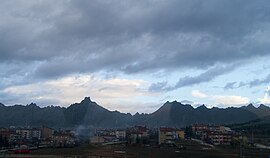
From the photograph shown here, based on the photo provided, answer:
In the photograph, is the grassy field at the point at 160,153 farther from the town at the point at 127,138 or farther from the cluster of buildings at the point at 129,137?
the cluster of buildings at the point at 129,137

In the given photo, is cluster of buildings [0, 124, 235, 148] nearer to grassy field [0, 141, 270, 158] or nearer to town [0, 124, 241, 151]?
town [0, 124, 241, 151]

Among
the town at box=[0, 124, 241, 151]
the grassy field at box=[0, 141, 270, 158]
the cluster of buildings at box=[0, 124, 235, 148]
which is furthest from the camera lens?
the cluster of buildings at box=[0, 124, 235, 148]

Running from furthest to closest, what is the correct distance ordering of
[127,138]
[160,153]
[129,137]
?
[127,138] < [129,137] < [160,153]

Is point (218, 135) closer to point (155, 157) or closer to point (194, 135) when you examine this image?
point (194, 135)

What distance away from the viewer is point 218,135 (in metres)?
111

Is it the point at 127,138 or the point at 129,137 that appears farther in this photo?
the point at 127,138

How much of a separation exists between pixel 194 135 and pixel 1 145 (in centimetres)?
6453

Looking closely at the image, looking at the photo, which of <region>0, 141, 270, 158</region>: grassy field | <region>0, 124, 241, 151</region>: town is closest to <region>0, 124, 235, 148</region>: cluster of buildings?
<region>0, 124, 241, 151</region>: town

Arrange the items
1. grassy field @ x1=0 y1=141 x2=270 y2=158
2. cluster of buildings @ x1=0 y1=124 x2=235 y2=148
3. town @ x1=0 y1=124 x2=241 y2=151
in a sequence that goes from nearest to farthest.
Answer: grassy field @ x1=0 y1=141 x2=270 y2=158 → town @ x1=0 y1=124 x2=241 y2=151 → cluster of buildings @ x1=0 y1=124 x2=235 y2=148

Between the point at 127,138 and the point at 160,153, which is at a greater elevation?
the point at 127,138

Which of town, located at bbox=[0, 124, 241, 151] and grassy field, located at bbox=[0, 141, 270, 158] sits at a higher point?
town, located at bbox=[0, 124, 241, 151]

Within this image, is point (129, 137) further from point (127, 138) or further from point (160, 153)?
point (160, 153)

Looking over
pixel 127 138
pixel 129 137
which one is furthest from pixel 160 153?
pixel 127 138

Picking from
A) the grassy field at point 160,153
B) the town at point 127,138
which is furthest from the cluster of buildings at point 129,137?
the grassy field at point 160,153
